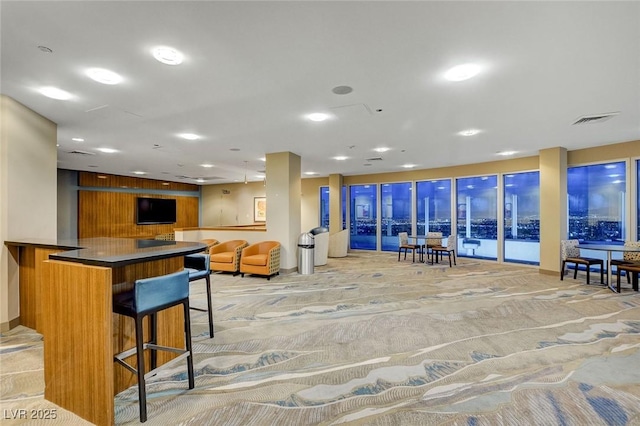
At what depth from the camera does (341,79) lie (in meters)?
3.32

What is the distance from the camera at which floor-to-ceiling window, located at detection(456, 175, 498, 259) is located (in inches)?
346

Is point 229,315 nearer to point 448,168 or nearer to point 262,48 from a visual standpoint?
point 262,48

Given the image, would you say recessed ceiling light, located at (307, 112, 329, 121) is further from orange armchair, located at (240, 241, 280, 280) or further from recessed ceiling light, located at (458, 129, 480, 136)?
orange armchair, located at (240, 241, 280, 280)

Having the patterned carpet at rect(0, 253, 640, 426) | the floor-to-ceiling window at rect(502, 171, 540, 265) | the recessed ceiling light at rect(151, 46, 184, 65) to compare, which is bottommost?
the patterned carpet at rect(0, 253, 640, 426)

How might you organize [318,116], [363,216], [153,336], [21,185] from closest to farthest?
[153,336] < [21,185] < [318,116] < [363,216]

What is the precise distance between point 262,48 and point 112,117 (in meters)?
3.27

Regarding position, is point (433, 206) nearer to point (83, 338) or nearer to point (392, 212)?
point (392, 212)

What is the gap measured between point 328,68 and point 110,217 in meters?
10.9

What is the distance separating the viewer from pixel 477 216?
923cm

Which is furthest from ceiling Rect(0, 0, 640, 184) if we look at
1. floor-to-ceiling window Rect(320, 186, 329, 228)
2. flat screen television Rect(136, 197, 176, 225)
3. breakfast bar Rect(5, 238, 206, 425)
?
flat screen television Rect(136, 197, 176, 225)

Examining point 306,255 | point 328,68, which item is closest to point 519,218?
point 306,255

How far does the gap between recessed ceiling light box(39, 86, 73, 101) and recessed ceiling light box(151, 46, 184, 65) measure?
1681mm

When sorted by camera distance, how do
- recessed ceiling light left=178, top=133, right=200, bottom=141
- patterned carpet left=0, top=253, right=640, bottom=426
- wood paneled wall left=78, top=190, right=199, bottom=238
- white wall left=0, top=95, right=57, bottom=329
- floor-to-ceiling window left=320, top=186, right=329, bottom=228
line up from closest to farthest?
patterned carpet left=0, top=253, right=640, bottom=426 → white wall left=0, top=95, right=57, bottom=329 → recessed ceiling light left=178, top=133, right=200, bottom=141 → wood paneled wall left=78, top=190, right=199, bottom=238 → floor-to-ceiling window left=320, top=186, right=329, bottom=228

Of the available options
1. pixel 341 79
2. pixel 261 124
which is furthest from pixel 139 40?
pixel 261 124
